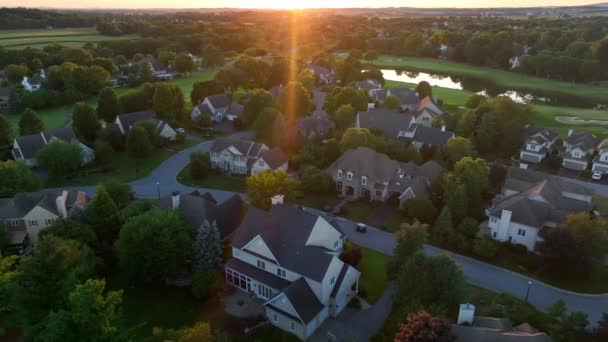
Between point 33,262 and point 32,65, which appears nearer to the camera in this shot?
point 33,262

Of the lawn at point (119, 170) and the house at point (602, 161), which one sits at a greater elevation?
the house at point (602, 161)

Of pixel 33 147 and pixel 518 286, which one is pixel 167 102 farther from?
pixel 518 286

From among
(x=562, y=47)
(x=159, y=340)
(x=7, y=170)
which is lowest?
(x=159, y=340)

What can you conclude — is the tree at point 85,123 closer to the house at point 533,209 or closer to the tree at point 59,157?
the tree at point 59,157

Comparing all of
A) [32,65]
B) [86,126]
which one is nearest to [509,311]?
[86,126]

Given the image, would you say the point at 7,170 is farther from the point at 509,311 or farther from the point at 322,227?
the point at 509,311

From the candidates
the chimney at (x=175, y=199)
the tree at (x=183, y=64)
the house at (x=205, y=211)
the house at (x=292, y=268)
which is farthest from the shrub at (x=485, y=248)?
the tree at (x=183, y=64)

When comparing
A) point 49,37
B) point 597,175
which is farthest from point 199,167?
point 49,37
